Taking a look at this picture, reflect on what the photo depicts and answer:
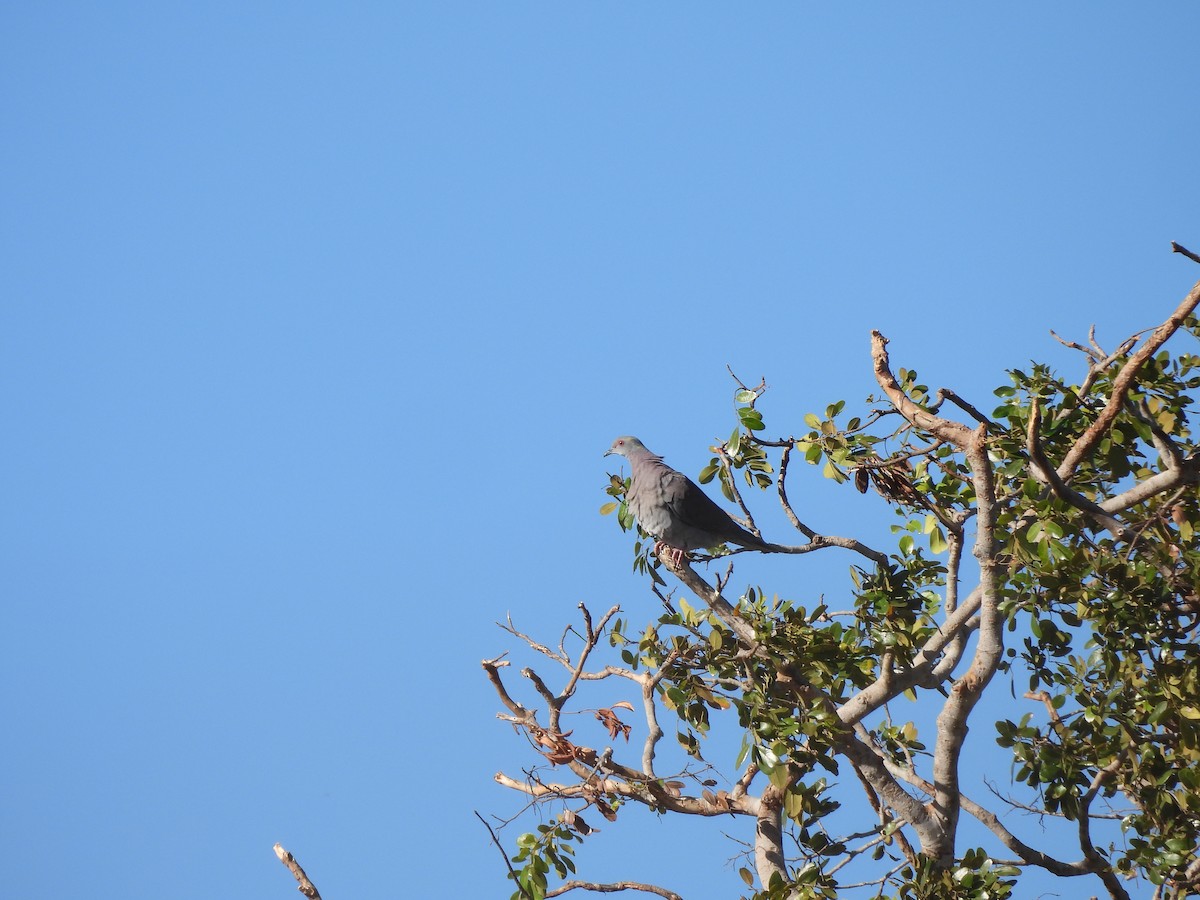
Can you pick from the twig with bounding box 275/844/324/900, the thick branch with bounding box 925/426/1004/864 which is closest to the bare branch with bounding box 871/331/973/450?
the thick branch with bounding box 925/426/1004/864

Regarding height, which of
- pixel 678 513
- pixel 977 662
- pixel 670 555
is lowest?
pixel 977 662

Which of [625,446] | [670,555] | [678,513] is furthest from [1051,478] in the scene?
[625,446]

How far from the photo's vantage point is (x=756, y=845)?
15.9ft

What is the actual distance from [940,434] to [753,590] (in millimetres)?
1059

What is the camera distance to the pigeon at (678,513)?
5.48m

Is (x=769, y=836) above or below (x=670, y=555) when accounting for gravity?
below

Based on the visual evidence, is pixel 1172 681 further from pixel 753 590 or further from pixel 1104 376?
pixel 753 590

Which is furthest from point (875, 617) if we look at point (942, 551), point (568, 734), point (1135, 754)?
point (568, 734)

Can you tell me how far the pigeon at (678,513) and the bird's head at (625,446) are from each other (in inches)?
27.4

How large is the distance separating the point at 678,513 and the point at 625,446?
4.11 feet

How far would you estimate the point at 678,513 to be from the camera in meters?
5.66

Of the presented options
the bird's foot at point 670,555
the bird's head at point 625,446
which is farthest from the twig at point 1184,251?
the bird's head at point 625,446

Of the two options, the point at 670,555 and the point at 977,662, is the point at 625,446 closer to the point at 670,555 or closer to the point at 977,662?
the point at 670,555

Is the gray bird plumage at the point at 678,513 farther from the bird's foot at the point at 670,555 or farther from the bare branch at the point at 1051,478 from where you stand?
the bare branch at the point at 1051,478
